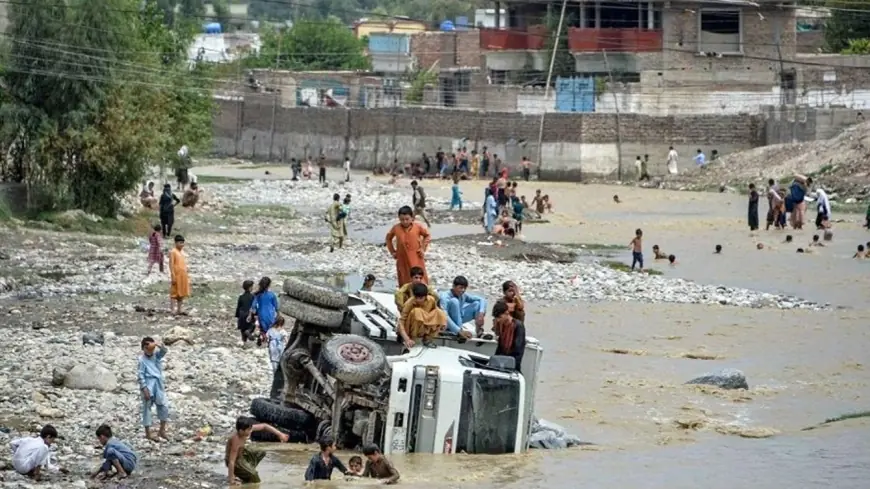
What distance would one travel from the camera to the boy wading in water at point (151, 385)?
16.6m

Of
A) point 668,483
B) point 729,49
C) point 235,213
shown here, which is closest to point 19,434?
point 668,483

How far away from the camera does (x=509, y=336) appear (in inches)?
641

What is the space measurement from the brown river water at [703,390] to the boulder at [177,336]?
448 centimetres

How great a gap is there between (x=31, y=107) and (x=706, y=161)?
29.1m

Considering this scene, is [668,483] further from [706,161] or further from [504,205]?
[706,161]

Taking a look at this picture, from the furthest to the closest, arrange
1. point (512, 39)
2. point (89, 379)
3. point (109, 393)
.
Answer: point (512, 39) → point (89, 379) → point (109, 393)

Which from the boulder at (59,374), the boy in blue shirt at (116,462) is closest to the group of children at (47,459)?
the boy in blue shirt at (116,462)

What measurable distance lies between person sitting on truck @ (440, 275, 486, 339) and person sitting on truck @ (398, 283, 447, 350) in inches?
25.3

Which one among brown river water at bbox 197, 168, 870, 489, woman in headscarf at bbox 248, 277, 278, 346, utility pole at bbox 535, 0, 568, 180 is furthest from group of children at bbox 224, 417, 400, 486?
utility pole at bbox 535, 0, 568, 180

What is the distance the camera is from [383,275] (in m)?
32.7

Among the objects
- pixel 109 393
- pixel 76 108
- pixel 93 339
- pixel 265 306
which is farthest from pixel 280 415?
pixel 76 108

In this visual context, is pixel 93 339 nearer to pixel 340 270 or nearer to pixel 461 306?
pixel 461 306

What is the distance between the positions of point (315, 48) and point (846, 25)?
109ft

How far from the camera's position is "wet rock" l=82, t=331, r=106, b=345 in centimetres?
2200
